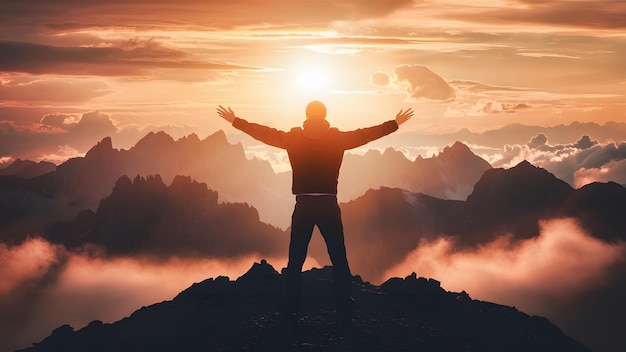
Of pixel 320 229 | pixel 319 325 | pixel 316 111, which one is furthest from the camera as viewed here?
pixel 319 325

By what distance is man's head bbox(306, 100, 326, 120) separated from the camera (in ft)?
69.9

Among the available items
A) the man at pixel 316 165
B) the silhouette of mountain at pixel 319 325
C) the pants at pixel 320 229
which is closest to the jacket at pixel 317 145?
the man at pixel 316 165

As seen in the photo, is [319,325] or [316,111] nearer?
[316,111]

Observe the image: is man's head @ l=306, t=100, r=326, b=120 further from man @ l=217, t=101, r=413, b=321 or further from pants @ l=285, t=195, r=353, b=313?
pants @ l=285, t=195, r=353, b=313

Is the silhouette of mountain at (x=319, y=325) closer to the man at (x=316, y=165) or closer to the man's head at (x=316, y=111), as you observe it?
the man at (x=316, y=165)

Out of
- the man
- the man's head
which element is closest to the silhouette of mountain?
the man

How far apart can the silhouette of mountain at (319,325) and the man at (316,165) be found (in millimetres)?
2893

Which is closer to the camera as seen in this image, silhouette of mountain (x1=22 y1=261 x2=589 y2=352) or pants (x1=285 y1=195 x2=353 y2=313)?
pants (x1=285 y1=195 x2=353 y2=313)

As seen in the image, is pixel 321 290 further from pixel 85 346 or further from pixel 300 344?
pixel 85 346

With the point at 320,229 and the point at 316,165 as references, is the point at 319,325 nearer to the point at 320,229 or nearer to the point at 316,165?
the point at 320,229

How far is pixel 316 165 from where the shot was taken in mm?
21250

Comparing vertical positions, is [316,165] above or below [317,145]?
below

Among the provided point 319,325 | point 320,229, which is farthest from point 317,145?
point 319,325

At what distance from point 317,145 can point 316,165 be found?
0.55 m
